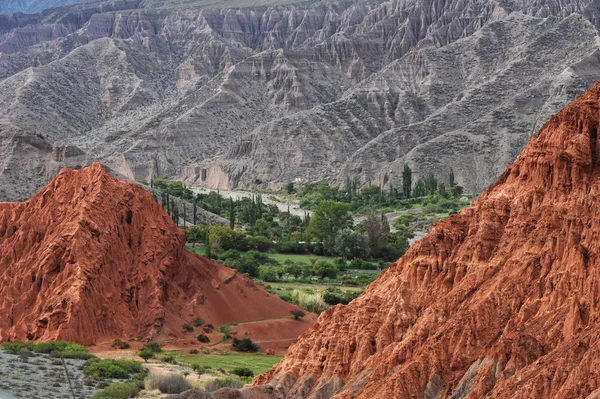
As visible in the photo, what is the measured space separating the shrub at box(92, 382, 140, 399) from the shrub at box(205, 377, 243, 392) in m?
2.46

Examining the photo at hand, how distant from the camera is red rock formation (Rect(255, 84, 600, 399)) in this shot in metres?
30.2

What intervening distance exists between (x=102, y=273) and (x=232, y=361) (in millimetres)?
7459

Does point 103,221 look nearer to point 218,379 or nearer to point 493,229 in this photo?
point 218,379

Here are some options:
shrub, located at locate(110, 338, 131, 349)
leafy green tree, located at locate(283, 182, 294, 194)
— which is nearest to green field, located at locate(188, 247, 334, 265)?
shrub, located at locate(110, 338, 131, 349)

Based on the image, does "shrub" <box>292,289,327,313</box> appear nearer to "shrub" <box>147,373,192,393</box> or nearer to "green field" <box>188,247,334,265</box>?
"shrub" <box>147,373,192,393</box>

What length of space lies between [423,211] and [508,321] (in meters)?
97.4

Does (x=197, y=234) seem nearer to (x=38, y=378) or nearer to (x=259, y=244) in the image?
(x=259, y=244)

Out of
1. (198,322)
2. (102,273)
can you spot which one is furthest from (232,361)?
(102,273)

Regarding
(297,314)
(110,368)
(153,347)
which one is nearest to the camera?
(110,368)

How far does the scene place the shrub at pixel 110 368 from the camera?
153ft

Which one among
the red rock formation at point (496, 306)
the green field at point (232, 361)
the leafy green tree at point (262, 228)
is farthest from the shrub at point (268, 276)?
the red rock formation at point (496, 306)

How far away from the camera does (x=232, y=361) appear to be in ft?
176

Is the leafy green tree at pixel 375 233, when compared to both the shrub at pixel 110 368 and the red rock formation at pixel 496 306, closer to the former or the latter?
the shrub at pixel 110 368

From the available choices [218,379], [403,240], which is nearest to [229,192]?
[403,240]
